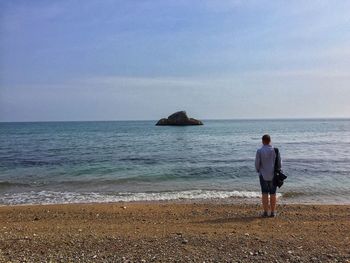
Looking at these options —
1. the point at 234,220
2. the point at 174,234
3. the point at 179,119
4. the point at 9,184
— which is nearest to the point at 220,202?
the point at 234,220

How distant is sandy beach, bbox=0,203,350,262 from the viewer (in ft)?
22.5

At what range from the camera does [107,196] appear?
14844 mm

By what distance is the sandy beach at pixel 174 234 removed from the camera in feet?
22.5

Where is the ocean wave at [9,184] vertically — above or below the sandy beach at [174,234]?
below

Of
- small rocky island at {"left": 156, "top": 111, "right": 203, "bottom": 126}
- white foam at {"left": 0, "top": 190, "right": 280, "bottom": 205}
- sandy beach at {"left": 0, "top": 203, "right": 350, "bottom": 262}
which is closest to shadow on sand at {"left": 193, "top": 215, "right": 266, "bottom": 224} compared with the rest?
sandy beach at {"left": 0, "top": 203, "right": 350, "bottom": 262}

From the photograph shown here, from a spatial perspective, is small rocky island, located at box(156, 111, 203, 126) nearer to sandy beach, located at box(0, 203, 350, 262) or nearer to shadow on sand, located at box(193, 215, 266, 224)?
sandy beach, located at box(0, 203, 350, 262)

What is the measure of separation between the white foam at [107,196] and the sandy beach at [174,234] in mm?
1917

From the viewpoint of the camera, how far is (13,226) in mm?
9570

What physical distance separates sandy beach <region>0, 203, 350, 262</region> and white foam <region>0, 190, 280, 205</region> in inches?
75.5

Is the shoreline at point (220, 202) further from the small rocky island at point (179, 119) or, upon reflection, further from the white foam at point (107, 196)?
the small rocky island at point (179, 119)

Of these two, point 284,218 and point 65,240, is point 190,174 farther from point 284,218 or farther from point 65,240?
point 65,240

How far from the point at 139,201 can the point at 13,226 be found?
17.1 feet

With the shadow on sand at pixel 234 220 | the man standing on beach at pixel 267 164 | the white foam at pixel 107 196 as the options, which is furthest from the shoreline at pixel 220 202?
the man standing on beach at pixel 267 164

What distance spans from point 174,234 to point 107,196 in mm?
7123
